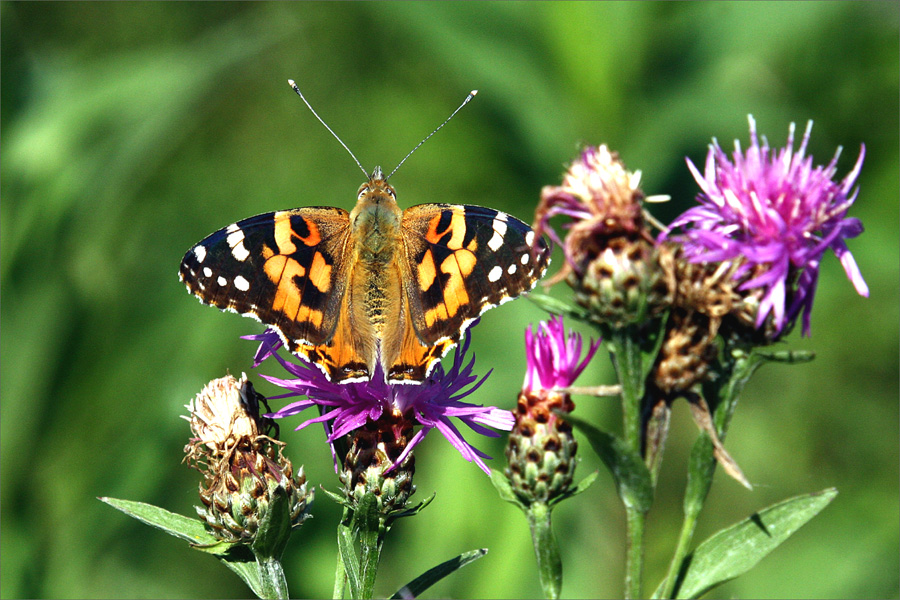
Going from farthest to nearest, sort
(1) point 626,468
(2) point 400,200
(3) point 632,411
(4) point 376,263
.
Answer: (2) point 400,200
(4) point 376,263
(3) point 632,411
(1) point 626,468

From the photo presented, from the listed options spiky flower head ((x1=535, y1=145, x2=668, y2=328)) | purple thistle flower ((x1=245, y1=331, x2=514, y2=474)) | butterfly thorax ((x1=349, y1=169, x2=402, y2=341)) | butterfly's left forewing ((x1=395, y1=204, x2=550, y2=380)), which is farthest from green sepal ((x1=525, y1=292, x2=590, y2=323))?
butterfly thorax ((x1=349, y1=169, x2=402, y2=341))

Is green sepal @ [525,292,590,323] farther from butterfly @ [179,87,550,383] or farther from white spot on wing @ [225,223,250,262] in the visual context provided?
white spot on wing @ [225,223,250,262]

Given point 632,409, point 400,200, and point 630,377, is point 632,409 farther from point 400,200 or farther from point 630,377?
point 400,200

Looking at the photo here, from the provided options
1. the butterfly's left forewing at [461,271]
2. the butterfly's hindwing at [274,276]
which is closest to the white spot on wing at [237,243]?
the butterfly's hindwing at [274,276]

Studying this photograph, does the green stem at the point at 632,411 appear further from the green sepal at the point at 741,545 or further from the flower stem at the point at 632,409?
the green sepal at the point at 741,545

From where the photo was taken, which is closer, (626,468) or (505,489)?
(626,468)

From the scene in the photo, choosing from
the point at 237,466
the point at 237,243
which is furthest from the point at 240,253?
the point at 237,466
